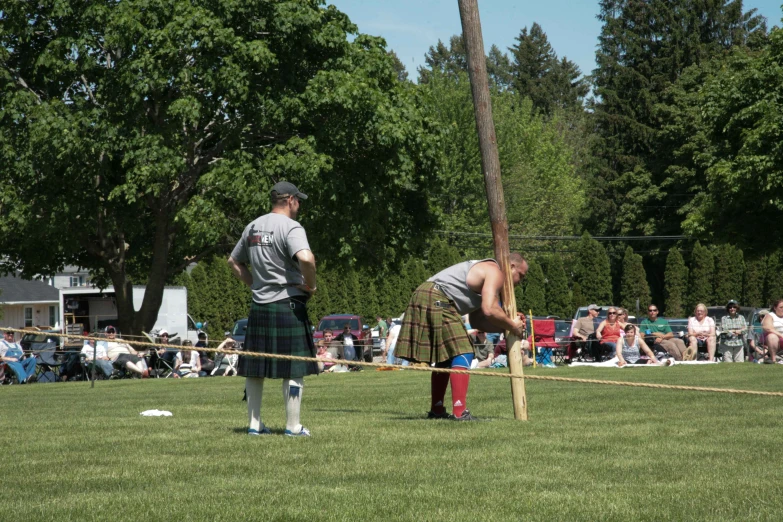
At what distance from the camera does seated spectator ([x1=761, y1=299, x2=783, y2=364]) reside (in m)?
18.9

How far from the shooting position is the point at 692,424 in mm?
7504

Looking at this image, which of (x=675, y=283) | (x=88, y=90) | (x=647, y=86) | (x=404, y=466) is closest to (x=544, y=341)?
(x=88, y=90)

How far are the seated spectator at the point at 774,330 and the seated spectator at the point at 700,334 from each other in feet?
9.01

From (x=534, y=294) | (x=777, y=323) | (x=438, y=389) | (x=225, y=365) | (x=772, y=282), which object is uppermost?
(x=772, y=282)

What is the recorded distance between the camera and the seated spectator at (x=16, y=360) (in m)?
21.4

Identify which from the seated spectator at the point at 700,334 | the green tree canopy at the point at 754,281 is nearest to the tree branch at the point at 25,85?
the seated spectator at the point at 700,334

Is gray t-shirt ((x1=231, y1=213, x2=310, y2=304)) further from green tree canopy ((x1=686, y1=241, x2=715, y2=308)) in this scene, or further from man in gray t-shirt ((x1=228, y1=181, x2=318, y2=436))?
green tree canopy ((x1=686, y1=241, x2=715, y2=308))

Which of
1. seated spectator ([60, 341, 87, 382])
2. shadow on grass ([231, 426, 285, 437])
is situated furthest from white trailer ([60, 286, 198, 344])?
shadow on grass ([231, 426, 285, 437])

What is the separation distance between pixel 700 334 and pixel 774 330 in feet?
10.2

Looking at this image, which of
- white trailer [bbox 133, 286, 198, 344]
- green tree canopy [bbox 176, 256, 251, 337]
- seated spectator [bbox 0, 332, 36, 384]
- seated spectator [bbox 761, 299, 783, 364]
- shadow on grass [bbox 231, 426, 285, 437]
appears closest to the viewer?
shadow on grass [bbox 231, 426, 285, 437]

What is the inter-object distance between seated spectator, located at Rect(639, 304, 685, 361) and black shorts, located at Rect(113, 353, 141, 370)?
10.7 m

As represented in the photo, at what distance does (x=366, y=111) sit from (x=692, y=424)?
59.8 feet

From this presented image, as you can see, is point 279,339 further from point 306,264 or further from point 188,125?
point 188,125

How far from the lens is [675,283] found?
162 ft
